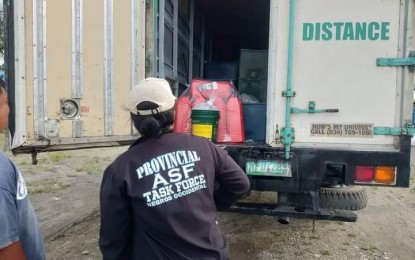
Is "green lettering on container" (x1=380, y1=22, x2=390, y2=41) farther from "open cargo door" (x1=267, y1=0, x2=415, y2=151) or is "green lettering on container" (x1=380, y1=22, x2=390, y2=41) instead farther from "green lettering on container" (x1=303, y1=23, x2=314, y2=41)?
"green lettering on container" (x1=303, y1=23, x2=314, y2=41)

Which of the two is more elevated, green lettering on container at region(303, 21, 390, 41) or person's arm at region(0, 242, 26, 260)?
green lettering on container at region(303, 21, 390, 41)

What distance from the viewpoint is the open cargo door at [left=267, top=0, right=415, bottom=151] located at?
3.39 m

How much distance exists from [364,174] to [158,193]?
93.6 inches

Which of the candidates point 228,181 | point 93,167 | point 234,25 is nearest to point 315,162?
point 228,181

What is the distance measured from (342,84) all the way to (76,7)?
2.31 m

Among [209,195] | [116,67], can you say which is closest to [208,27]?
[116,67]

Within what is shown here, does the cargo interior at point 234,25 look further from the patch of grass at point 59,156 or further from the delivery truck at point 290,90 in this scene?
the patch of grass at point 59,156

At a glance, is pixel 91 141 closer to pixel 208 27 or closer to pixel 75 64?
pixel 75 64

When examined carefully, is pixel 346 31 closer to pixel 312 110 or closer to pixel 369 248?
pixel 312 110

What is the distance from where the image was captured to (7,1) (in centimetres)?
310

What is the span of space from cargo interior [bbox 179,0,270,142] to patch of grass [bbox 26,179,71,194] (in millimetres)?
2923

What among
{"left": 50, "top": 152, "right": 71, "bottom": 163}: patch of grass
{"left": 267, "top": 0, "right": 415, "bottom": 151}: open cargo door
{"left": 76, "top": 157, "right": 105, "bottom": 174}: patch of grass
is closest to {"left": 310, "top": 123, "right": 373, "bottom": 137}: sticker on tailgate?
{"left": 267, "top": 0, "right": 415, "bottom": 151}: open cargo door

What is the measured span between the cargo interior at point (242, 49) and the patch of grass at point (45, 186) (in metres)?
2.92

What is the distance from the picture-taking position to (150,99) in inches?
66.0
